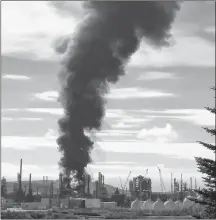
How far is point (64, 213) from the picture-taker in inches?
2203

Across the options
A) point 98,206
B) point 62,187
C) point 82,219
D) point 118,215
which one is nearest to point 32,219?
point 82,219

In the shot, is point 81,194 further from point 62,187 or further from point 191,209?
point 191,209

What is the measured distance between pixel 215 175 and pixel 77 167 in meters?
49.1

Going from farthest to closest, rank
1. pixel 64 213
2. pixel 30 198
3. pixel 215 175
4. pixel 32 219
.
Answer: pixel 30 198 → pixel 64 213 → pixel 32 219 → pixel 215 175

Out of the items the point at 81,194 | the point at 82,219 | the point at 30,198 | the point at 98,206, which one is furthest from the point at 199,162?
the point at 30,198

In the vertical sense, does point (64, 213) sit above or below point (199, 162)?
below

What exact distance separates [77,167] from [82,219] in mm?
25180

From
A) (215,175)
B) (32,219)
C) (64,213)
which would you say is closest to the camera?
(215,175)

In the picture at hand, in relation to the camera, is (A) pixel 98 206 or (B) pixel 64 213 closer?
(B) pixel 64 213

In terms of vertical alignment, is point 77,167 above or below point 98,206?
above

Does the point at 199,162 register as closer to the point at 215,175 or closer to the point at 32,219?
the point at 215,175

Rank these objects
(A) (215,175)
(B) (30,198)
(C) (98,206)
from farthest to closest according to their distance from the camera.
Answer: (B) (30,198) → (C) (98,206) → (A) (215,175)

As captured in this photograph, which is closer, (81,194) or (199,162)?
(199,162)

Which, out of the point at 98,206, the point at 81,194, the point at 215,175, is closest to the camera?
the point at 215,175
